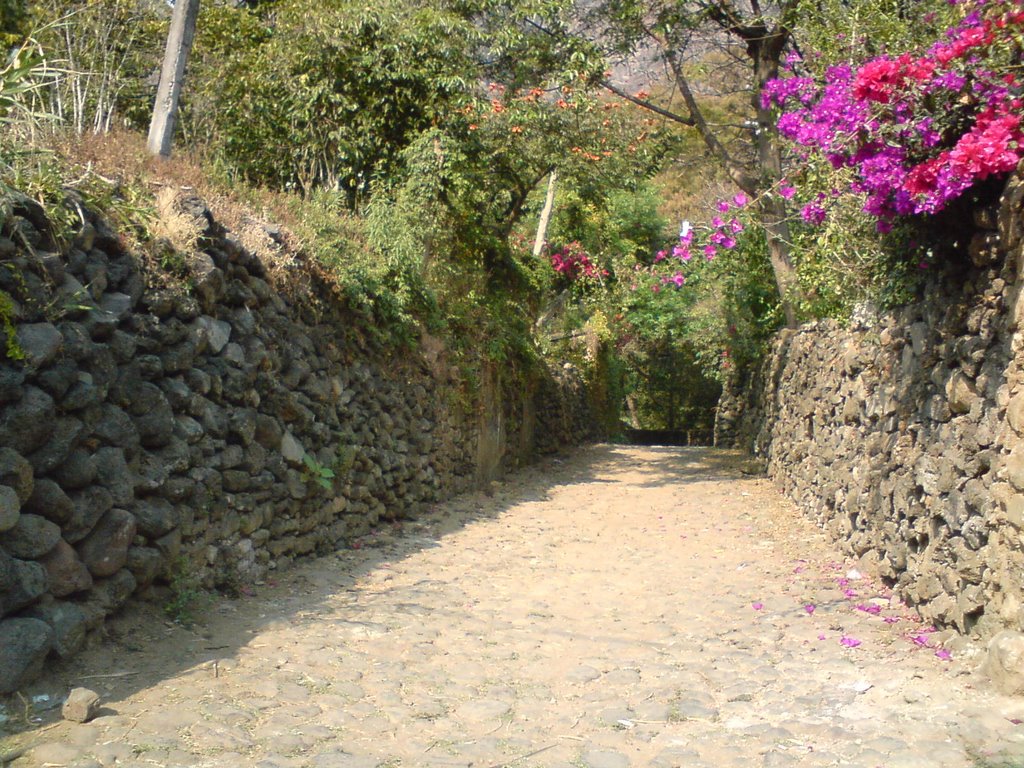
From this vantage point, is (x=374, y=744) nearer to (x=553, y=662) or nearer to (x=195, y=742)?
(x=195, y=742)

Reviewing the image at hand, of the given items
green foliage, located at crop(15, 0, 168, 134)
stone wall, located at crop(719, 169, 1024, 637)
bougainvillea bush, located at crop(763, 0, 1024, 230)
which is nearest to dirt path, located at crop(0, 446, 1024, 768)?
stone wall, located at crop(719, 169, 1024, 637)

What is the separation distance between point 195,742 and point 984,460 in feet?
13.7

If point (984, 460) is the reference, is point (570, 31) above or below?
above

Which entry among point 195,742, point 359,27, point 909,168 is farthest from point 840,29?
point 195,742

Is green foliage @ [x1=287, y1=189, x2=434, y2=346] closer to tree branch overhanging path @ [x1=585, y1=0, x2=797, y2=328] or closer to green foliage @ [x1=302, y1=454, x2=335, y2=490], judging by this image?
green foliage @ [x1=302, y1=454, x2=335, y2=490]

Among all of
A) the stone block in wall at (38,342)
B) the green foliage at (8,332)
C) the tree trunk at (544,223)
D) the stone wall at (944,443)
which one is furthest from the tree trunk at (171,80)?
the tree trunk at (544,223)

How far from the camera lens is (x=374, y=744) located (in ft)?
13.9

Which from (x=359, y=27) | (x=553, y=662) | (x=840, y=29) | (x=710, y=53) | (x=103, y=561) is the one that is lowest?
(x=553, y=662)

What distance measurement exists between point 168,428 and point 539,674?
8.49ft

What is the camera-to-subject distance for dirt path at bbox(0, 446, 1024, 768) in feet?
13.5

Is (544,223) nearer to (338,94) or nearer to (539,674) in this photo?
(338,94)

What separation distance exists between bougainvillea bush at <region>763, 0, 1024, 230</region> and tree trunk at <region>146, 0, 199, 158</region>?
5627 millimetres

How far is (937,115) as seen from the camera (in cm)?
509

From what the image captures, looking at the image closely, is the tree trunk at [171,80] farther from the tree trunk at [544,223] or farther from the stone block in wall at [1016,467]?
the tree trunk at [544,223]
